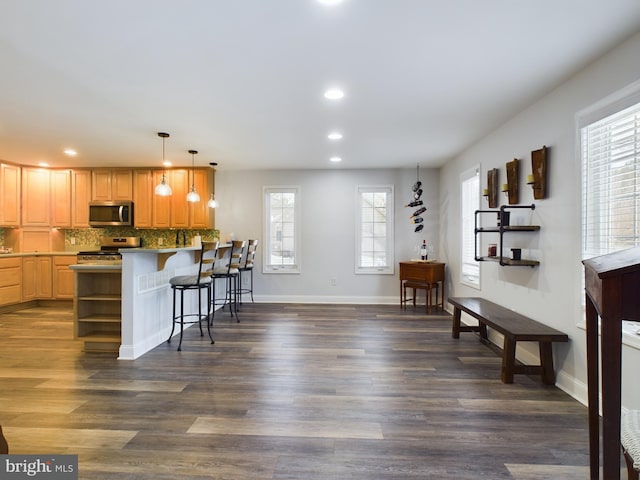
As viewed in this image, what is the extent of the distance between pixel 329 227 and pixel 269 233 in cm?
109

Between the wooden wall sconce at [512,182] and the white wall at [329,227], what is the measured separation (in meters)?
2.68

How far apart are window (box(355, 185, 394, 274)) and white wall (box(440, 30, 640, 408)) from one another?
266 cm

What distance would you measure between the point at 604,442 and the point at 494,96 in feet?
9.39

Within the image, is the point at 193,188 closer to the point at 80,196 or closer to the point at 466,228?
the point at 80,196

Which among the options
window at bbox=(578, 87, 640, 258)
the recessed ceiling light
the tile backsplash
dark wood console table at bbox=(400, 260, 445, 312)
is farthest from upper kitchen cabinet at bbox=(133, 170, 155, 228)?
window at bbox=(578, 87, 640, 258)

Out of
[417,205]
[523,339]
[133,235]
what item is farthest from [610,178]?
[133,235]

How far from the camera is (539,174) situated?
120 inches

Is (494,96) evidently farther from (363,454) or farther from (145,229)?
(145,229)

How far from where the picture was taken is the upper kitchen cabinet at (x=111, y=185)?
621 cm

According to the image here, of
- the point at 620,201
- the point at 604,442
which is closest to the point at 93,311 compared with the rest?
the point at 604,442

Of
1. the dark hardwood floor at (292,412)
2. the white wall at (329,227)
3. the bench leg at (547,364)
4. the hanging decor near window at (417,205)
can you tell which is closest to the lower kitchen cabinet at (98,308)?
the dark hardwood floor at (292,412)

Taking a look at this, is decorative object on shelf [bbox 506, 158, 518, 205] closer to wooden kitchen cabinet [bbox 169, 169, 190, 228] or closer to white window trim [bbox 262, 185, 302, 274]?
white window trim [bbox 262, 185, 302, 274]

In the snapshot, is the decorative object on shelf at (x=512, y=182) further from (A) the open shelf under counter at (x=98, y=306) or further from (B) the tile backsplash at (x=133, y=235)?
(B) the tile backsplash at (x=133, y=235)

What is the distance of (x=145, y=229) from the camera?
21.2 ft
